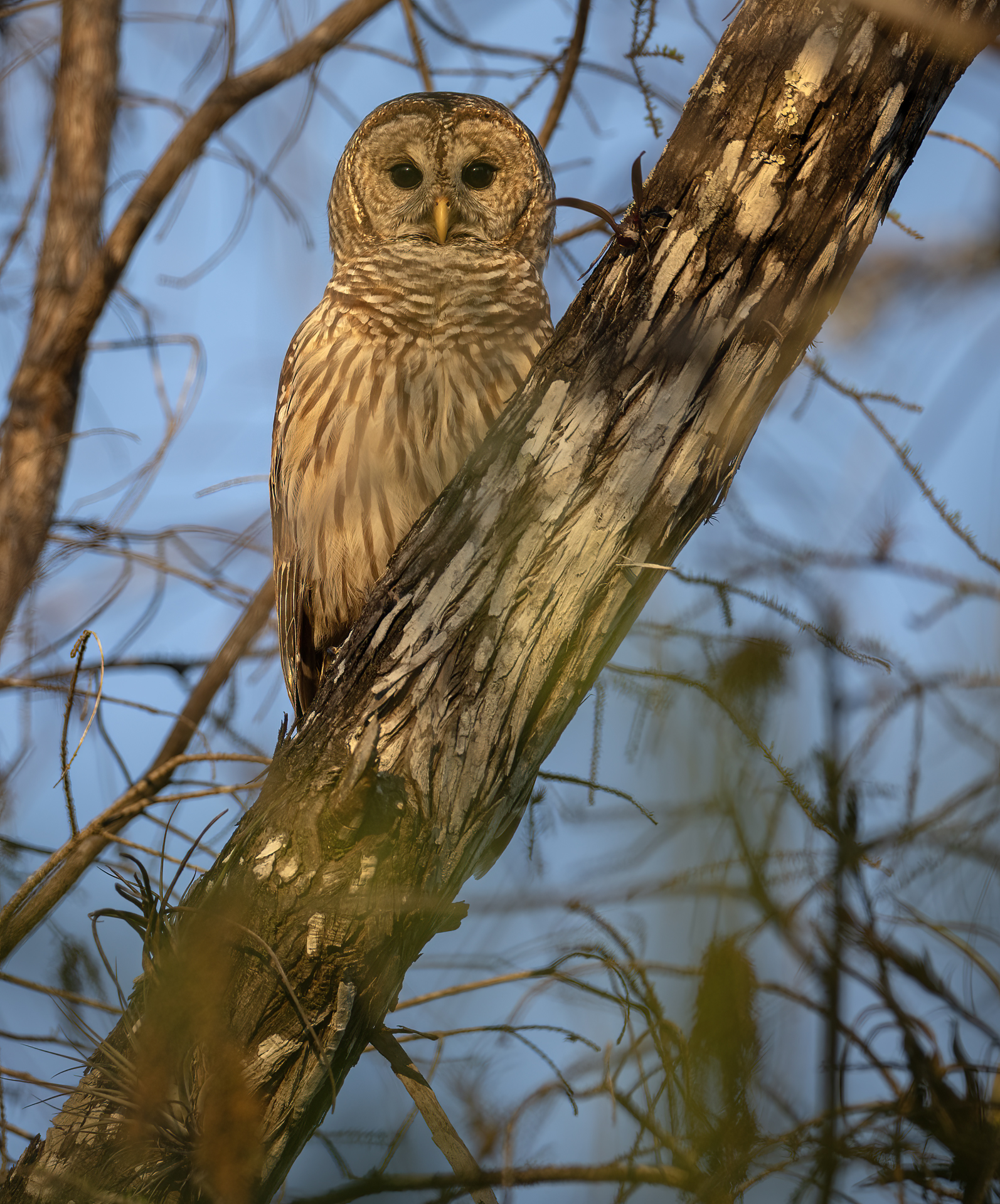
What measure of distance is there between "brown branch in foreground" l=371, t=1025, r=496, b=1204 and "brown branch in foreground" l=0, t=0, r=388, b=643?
220 cm

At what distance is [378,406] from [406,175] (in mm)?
1414

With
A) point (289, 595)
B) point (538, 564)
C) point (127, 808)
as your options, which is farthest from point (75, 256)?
point (538, 564)

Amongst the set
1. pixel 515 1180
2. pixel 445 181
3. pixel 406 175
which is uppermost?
pixel 406 175

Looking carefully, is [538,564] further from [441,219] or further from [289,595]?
[441,219]

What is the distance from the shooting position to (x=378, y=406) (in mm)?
3248

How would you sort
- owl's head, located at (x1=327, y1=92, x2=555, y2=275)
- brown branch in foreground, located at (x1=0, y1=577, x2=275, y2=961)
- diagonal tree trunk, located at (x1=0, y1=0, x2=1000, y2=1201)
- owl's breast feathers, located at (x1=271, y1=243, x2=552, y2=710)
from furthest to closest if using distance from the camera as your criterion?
1. owl's head, located at (x1=327, y1=92, x2=555, y2=275)
2. owl's breast feathers, located at (x1=271, y1=243, x2=552, y2=710)
3. brown branch in foreground, located at (x1=0, y1=577, x2=275, y2=961)
4. diagonal tree trunk, located at (x1=0, y1=0, x2=1000, y2=1201)

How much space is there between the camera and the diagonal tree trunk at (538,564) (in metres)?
2.00

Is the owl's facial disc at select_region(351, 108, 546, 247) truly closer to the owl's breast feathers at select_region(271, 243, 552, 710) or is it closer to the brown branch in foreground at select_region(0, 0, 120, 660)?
the owl's breast feathers at select_region(271, 243, 552, 710)

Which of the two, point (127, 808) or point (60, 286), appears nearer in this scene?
point (127, 808)

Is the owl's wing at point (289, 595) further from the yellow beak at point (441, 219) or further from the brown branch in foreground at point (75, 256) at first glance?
the brown branch in foreground at point (75, 256)

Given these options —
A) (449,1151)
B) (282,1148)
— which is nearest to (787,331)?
(449,1151)

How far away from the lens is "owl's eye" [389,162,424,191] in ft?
13.6

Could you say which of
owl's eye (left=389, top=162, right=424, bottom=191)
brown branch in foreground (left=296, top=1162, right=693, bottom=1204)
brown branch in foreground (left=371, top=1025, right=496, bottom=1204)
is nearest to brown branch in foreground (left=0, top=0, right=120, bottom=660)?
owl's eye (left=389, top=162, right=424, bottom=191)

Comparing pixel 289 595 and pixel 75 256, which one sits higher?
pixel 75 256
